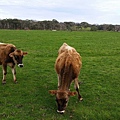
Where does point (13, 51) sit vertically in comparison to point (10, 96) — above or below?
above

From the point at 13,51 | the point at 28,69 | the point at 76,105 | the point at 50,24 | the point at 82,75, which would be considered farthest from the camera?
the point at 50,24

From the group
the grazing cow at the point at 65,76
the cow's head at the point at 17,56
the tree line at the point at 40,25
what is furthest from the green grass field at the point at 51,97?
the tree line at the point at 40,25

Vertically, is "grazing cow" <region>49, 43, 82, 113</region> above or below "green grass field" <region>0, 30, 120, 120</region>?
above

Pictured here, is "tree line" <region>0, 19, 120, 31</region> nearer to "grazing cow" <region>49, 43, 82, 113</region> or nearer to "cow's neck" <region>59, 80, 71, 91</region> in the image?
"grazing cow" <region>49, 43, 82, 113</region>

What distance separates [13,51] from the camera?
921cm

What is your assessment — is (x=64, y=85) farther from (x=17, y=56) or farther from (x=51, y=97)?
(x=17, y=56)

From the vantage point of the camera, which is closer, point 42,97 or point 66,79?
point 66,79

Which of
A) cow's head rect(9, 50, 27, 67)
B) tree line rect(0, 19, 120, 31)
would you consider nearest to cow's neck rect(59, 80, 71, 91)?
cow's head rect(9, 50, 27, 67)

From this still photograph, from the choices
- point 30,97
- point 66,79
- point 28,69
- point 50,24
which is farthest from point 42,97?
point 50,24

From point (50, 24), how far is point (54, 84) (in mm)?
118142

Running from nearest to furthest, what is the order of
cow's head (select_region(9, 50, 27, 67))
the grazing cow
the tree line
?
the grazing cow
cow's head (select_region(9, 50, 27, 67))
the tree line

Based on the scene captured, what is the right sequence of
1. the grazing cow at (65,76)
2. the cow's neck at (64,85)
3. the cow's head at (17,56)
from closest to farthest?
the grazing cow at (65,76)
the cow's neck at (64,85)
the cow's head at (17,56)

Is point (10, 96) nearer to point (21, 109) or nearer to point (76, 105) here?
point (21, 109)

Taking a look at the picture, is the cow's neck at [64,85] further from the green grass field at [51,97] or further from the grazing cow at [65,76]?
the green grass field at [51,97]
